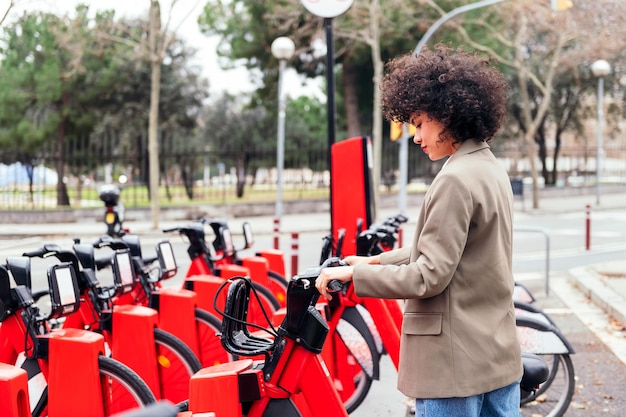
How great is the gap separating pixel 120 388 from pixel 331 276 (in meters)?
1.44

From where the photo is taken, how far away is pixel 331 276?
2.45 meters

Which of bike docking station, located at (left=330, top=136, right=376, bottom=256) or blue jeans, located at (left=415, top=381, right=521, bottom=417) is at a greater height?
bike docking station, located at (left=330, top=136, right=376, bottom=256)

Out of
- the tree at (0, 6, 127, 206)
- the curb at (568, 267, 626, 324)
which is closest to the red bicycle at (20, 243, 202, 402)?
the curb at (568, 267, 626, 324)

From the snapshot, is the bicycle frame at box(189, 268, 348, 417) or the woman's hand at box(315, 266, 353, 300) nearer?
the woman's hand at box(315, 266, 353, 300)

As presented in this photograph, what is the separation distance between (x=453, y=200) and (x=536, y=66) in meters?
34.5

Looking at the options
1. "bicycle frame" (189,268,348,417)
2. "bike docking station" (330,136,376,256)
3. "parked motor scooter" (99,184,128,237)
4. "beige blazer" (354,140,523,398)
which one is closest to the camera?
"beige blazer" (354,140,523,398)

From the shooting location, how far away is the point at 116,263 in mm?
4414

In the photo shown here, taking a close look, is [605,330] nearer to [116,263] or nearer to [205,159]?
[116,263]

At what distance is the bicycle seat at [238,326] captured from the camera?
273 cm

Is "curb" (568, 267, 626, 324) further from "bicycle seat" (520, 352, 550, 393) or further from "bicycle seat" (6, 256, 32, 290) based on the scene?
"bicycle seat" (6, 256, 32, 290)

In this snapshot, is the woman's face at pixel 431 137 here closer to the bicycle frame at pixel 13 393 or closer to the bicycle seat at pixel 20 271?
the bicycle frame at pixel 13 393

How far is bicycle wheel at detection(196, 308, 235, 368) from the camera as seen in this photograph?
455 cm

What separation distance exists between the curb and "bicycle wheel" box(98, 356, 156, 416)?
5024mm

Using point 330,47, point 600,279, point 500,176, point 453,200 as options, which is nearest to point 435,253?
point 453,200
